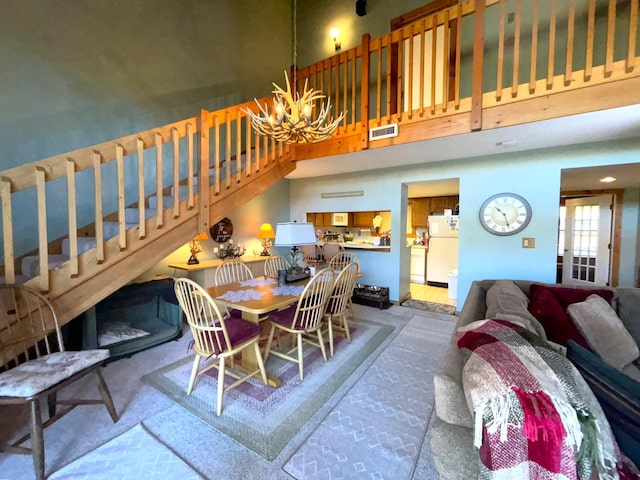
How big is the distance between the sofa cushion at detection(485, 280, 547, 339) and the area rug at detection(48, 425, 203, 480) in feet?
5.85

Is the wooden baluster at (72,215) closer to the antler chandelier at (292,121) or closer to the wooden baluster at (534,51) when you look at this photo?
the antler chandelier at (292,121)

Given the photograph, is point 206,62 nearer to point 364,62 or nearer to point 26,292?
point 364,62

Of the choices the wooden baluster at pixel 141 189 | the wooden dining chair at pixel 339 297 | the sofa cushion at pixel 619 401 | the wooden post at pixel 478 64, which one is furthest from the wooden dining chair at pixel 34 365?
the wooden post at pixel 478 64

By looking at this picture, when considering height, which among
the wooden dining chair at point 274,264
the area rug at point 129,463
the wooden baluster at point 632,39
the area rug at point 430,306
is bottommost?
the area rug at point 129,463

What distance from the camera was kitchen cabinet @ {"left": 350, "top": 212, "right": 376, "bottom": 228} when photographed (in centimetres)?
609

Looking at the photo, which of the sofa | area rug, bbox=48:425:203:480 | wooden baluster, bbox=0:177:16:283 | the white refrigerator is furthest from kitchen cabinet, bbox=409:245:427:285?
wooden baluster, bbox=0:177:16:283

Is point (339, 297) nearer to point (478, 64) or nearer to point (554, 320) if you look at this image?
point (554, 320)

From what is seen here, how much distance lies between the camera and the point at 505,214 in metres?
3.59

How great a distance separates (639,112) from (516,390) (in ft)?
9.74

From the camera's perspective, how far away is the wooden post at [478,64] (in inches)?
101

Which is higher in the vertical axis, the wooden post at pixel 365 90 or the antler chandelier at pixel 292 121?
the wooden post at pixel 365 90

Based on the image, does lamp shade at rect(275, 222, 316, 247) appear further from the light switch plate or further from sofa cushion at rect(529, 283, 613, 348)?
the light switch plate

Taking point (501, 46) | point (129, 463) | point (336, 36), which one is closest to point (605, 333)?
point (501, 46)

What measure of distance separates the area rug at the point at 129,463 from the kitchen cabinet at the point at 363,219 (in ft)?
17.0
